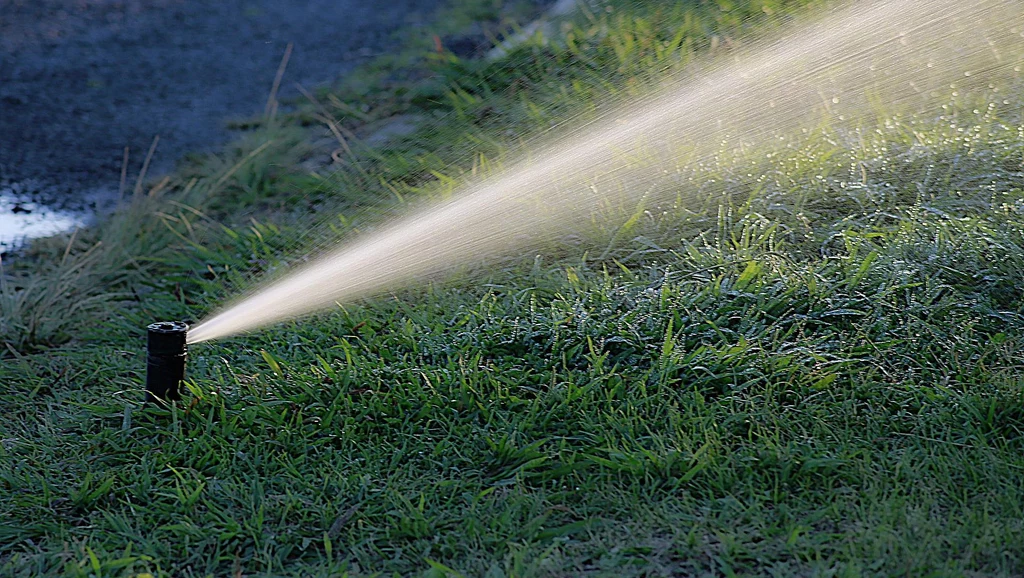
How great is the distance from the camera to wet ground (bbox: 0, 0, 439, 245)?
5125mm

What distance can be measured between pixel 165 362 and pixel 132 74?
4.97 m

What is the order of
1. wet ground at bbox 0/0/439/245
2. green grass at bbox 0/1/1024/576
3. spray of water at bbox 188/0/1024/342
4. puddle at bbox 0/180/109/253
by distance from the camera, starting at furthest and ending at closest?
wet ground at bbox 0/0/439/245
puddle at bbox 0/180/109/253
spray of water at bbox 188/0/1024/342
green grass at bbox 0/1/1024/576

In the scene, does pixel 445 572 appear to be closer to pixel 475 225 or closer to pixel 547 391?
pixel 547 391

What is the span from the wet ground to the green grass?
134 centimetres

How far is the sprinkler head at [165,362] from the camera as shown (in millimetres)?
2586

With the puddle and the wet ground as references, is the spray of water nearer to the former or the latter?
the puddle

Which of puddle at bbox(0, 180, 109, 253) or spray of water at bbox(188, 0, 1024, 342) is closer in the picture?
spray of water at bbox(188, 0, 1024, 342)

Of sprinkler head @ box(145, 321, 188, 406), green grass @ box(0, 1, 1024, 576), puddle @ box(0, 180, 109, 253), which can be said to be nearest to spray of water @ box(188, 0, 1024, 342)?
green grass @ box(0, 1, 1024, 576)

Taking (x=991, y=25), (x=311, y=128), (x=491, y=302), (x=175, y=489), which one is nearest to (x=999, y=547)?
(x=491, y=302)

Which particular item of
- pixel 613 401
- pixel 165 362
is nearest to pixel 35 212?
pixel 165 362

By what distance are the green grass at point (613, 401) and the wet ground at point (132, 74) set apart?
1336mm

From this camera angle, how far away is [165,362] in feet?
8.69

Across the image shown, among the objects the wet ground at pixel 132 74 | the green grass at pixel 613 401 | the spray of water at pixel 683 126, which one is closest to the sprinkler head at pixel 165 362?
the green grass at pixel 613 401

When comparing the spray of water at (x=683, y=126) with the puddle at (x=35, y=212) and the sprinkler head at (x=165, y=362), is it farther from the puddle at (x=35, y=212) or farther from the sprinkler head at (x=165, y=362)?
the puddle at (x=35, y=212)
